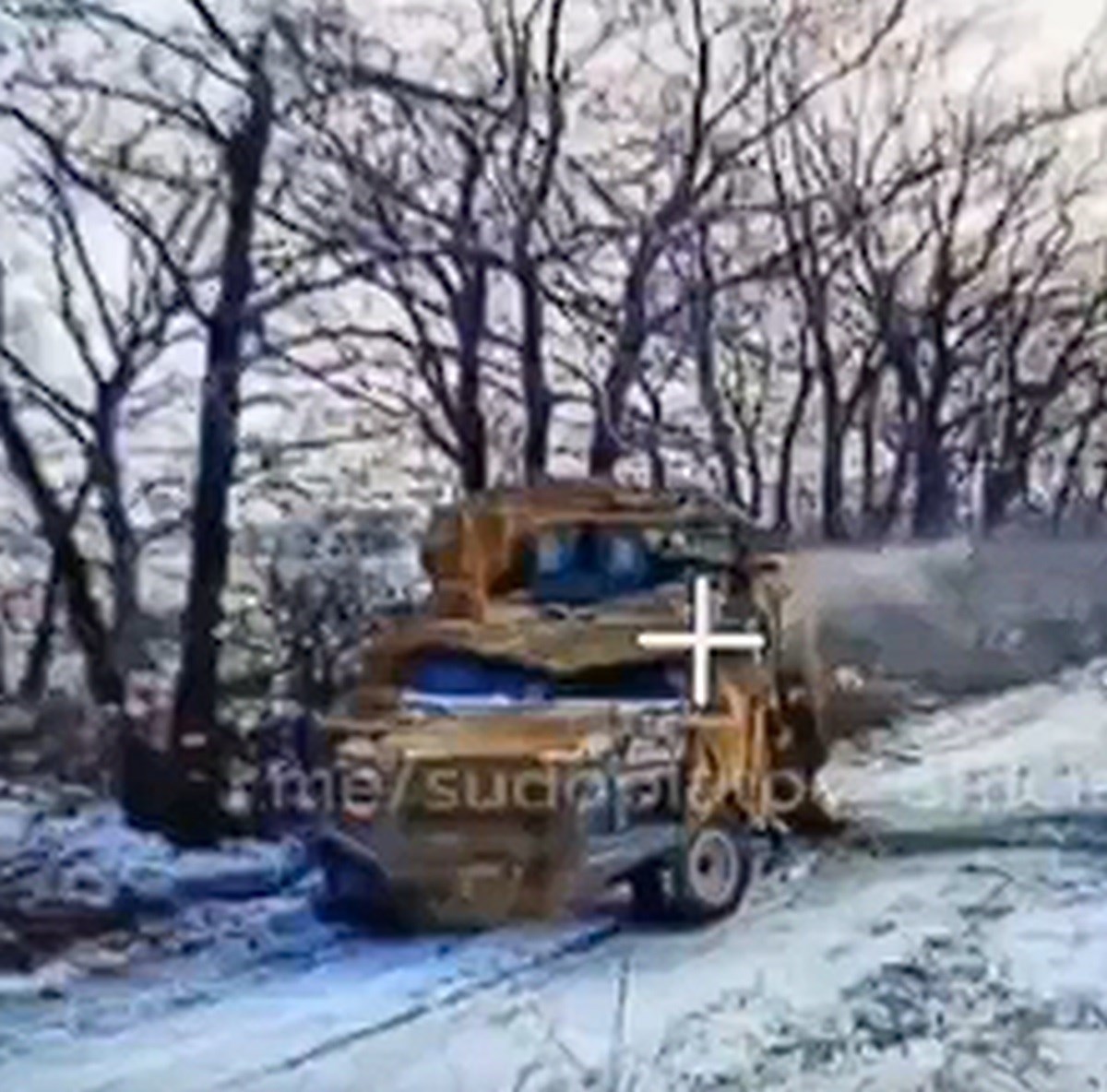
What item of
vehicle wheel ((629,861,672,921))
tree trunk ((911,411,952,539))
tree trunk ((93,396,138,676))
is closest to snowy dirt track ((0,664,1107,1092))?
vehicle wheel ((629,861,672,921))

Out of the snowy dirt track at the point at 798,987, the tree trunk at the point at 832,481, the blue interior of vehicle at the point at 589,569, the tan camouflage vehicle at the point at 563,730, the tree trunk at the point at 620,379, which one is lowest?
the snowy dirt track at the point at 798,987

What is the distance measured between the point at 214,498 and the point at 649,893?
1.36ft

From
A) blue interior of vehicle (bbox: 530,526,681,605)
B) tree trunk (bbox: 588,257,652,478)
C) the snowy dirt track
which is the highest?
tree trunk (bbox: 588,257,652,478)

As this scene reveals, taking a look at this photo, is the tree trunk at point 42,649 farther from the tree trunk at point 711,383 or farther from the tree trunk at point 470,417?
the tree trunk at point 711,383

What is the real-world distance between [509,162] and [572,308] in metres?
0.12

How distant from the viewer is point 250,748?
1446 mm

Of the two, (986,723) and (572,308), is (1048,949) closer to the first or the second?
(986,723)

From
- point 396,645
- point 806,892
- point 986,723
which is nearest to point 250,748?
point 396,645

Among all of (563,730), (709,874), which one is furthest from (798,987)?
(563,730)

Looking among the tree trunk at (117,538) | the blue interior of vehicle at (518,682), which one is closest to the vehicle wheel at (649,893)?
the blue interior of vehicle at (518,682)

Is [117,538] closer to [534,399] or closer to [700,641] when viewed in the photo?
[534,399]

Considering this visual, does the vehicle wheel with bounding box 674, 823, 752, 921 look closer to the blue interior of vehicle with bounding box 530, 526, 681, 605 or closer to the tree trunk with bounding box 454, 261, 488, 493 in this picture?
the blue interior of vehicle with bounding box 530, 526, 681, 605

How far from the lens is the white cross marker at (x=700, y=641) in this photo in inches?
57.1

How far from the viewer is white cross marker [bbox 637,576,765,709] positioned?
1.45 metres
